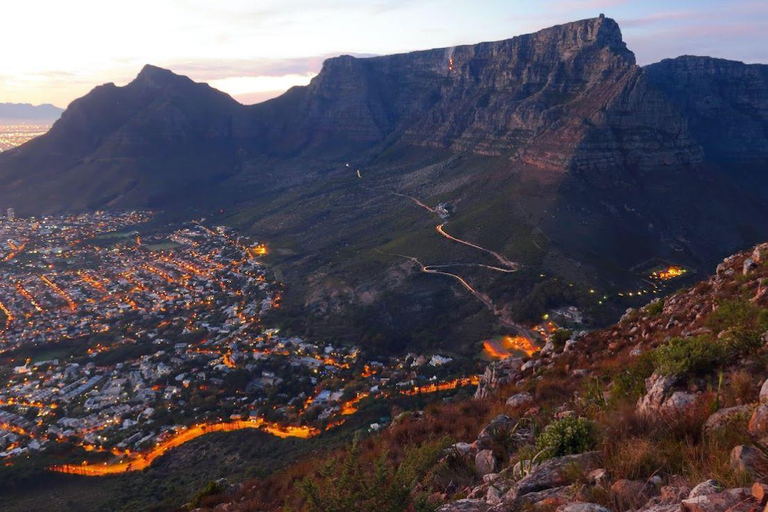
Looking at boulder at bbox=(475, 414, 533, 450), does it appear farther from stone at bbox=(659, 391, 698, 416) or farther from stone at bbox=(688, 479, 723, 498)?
stone at bbox=(688, 479, 723, 498)

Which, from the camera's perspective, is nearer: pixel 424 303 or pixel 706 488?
pixel 706 488

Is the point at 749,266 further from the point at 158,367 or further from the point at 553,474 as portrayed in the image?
the point at 158,367

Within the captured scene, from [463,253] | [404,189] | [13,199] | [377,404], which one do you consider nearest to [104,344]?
[377,404]

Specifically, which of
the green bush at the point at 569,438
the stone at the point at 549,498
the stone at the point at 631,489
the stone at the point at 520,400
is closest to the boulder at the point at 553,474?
the stone at the point at 549,498

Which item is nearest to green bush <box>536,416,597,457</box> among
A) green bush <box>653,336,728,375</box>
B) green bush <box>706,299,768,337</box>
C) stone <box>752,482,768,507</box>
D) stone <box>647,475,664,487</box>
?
stone <box>647,475,664,487</box>

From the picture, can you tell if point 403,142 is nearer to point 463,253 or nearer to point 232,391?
point 463,253

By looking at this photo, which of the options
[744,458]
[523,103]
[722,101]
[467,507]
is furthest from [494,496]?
[722,101]
